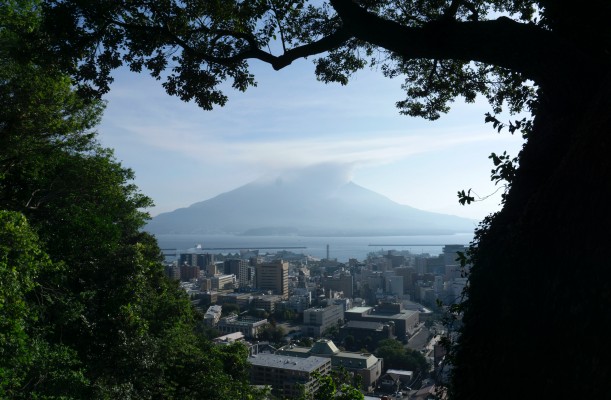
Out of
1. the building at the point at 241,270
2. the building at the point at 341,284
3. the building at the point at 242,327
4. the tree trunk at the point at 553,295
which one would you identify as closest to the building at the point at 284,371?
the building at the point at 242,327

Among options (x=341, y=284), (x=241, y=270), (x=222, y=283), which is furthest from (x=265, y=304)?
(x=241, y=270)

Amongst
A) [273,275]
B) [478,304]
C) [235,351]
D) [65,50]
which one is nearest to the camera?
[478,304]

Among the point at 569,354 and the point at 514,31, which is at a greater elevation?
the point at 514,31

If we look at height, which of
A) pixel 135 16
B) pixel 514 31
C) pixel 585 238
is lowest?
pixel 585 238

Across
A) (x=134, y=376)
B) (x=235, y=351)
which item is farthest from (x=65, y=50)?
(x=235, y=351)

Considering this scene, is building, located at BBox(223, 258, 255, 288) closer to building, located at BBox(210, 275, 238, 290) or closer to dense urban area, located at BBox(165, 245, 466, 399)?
dense urban area, located at BBox(165, 245, 466, 399)

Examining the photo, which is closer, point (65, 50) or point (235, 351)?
point (65, 50)

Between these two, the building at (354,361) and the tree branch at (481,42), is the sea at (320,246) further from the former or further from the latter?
the tree branch at (481,42)

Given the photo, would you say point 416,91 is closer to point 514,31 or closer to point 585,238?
point 514,31
